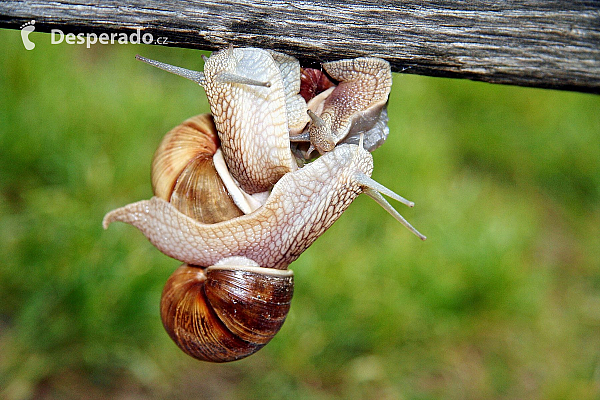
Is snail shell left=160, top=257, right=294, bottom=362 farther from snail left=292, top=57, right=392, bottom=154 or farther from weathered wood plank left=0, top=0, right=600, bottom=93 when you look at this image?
weathered wood plank left=0, top=0, right=600, bottom=93

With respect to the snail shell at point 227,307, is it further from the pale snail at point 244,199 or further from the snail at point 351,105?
the snail at point 351,105

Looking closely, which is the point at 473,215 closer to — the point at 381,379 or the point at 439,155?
the point at 439,155

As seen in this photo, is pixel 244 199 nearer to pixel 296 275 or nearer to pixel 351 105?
pixel 351 105

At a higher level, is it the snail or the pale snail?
the snail

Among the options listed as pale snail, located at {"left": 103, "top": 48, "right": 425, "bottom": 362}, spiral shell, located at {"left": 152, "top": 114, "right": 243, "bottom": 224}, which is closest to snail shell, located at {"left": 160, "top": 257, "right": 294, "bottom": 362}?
pale snail, located at {"left": 103, "top": 48, "right": 425, "bottom": 362}

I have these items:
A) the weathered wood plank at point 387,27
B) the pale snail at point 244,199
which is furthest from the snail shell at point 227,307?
the weathered wood plank at point 387,27

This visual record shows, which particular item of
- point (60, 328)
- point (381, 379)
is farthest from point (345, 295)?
point (60, 328)
